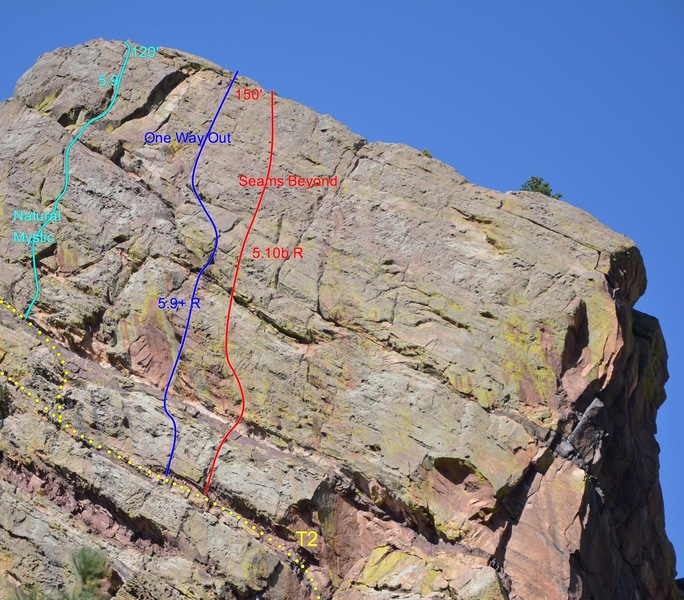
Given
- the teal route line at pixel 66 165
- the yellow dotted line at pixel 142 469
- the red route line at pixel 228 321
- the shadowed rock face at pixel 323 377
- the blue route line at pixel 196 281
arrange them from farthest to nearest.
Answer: the teal route line at pixel 66 165 → the blue route line at pixel 196 281 → the red route line at pixel 228 321 → the yellow dotted line at pixel 142 469 → the shadowed rock face at pixel 323 377

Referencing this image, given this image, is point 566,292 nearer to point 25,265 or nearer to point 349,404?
point 349,404

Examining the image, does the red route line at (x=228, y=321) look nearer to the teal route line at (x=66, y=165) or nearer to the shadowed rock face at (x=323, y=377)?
the shadowed rock face at (x=323, y=377)

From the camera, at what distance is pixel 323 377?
110ft

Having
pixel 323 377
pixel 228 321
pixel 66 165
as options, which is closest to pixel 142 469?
pixel 228 321

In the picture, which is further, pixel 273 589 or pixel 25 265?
pixel 25 265

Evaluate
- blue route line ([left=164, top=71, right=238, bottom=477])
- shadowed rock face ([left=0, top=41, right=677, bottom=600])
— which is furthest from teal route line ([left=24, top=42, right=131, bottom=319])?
blue route line ([left=164, top=71, right=238, bottom=477])

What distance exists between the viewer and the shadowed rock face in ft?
104

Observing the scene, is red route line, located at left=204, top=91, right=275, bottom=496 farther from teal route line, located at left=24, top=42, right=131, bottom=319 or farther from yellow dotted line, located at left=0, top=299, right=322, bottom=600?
teal route line, located at left=24, top=42, right=131, bottom=319

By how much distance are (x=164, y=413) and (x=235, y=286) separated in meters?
3.69

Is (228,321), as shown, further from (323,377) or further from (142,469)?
(142,469)

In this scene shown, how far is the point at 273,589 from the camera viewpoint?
102ft

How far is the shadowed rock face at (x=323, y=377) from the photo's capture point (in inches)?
1243

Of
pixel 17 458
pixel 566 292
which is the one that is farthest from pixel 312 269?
pixel 17 458

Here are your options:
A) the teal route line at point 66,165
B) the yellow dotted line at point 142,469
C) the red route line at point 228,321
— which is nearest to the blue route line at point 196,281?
the yellow dotted line at point 142,469
